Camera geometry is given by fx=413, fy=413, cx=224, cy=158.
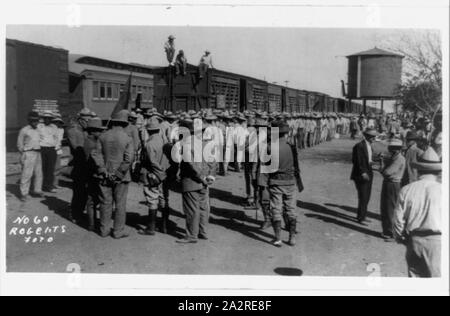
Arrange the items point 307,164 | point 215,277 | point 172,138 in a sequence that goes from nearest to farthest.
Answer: point 215,277 → point 172,138 → point 307,164

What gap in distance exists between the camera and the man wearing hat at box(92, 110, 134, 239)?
21.4 feet

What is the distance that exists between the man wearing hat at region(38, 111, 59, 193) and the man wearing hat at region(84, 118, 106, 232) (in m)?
2.19

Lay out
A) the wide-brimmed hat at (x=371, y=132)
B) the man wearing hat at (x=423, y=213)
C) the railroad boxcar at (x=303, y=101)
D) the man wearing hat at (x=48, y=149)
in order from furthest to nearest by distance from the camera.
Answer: the railroad boxcar at (x=303, y=101), the man wearing hat at (x=48, y=149), the wide-brimmed hat at (x=371, y=132), the man wearing hat at (x=423, y=213)

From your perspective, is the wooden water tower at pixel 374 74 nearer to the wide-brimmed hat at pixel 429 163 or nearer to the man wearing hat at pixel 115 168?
the wide-brimmed hat at pixel 429 163

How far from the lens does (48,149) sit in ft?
29.5

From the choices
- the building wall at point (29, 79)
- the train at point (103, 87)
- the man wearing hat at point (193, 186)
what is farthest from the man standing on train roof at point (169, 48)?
the building wall at point (29, 79)

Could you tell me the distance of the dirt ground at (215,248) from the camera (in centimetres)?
577

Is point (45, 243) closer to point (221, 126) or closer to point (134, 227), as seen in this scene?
point (134, 227)

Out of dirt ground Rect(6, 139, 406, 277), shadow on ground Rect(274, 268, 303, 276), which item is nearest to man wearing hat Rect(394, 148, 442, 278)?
dirt ground Rect(6, 139, 406, 277)

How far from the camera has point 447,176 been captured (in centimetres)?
609

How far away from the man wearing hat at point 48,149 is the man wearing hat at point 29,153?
33 centimetres

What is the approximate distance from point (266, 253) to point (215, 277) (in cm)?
89

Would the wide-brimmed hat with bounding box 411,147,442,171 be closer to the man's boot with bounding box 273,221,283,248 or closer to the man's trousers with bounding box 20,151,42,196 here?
the man's boot with bounding box 273,221,283,248

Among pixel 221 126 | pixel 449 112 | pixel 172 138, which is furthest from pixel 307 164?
pixel 449 112
